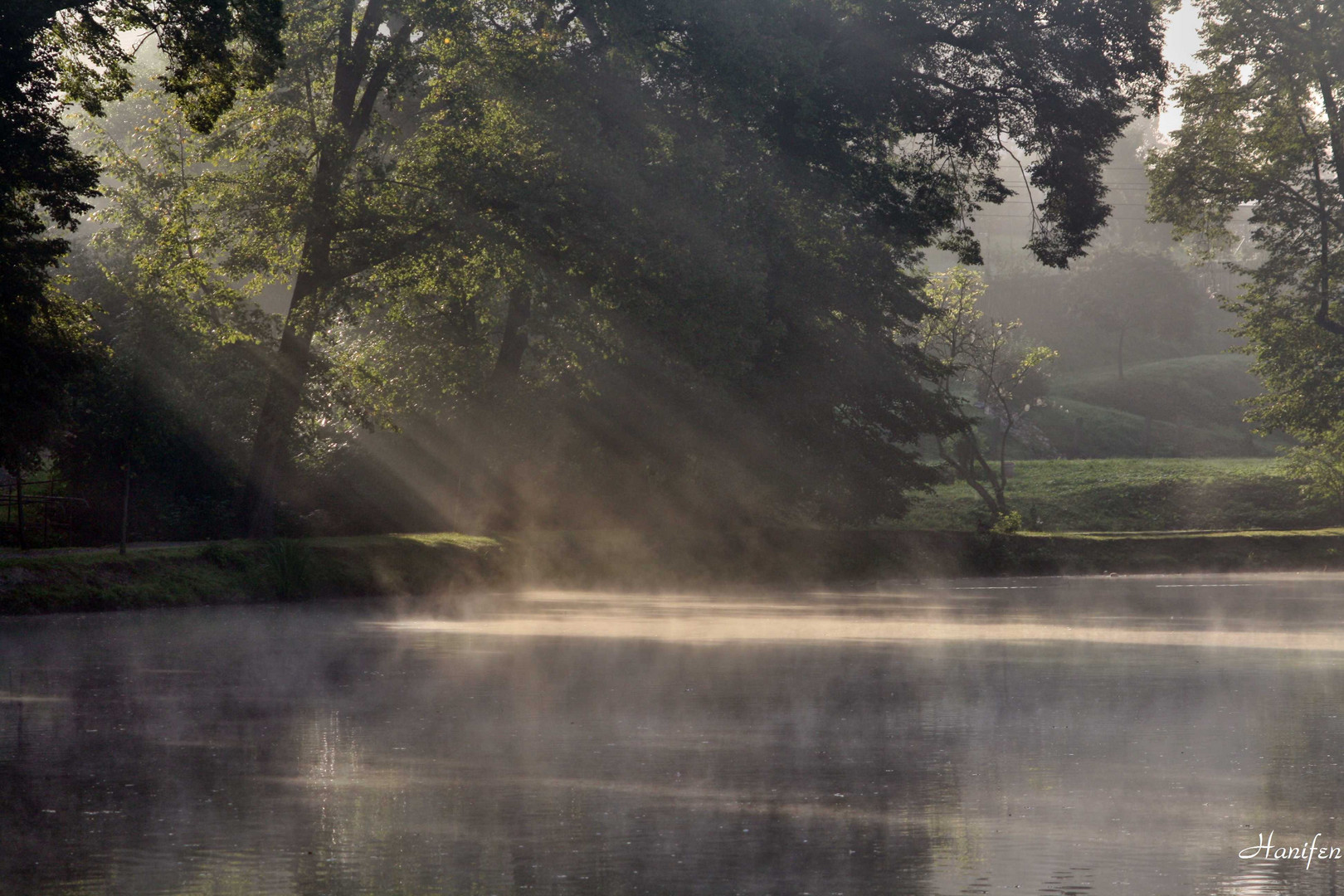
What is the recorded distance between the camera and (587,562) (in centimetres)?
3019

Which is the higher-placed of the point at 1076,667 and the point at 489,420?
the point at 489,420

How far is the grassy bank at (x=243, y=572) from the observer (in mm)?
18906

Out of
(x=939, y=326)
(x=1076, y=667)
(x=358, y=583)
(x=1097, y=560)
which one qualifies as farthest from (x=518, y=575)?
(x=939, y=326)

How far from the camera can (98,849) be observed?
5672mm

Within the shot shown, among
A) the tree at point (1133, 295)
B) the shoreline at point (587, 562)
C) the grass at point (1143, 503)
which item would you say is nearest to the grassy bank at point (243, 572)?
the shoreline at point (587, 562)

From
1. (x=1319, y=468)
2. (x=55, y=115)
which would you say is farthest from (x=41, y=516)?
(x=1319, y=468)

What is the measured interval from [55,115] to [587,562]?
47.0 ft

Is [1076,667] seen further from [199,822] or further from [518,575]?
[518,575]

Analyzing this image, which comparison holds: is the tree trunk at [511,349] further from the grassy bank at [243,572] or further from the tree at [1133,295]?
the tree at [1133,295]

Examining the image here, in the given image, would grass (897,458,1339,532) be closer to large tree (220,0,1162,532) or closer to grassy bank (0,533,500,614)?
large tree (220,0,1162,532)

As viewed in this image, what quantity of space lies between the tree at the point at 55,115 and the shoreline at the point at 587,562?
237 cm

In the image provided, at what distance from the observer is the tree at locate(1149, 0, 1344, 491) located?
40.2m

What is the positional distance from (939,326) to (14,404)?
31364mm

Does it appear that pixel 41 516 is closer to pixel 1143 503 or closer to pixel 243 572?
pixel 243 572
